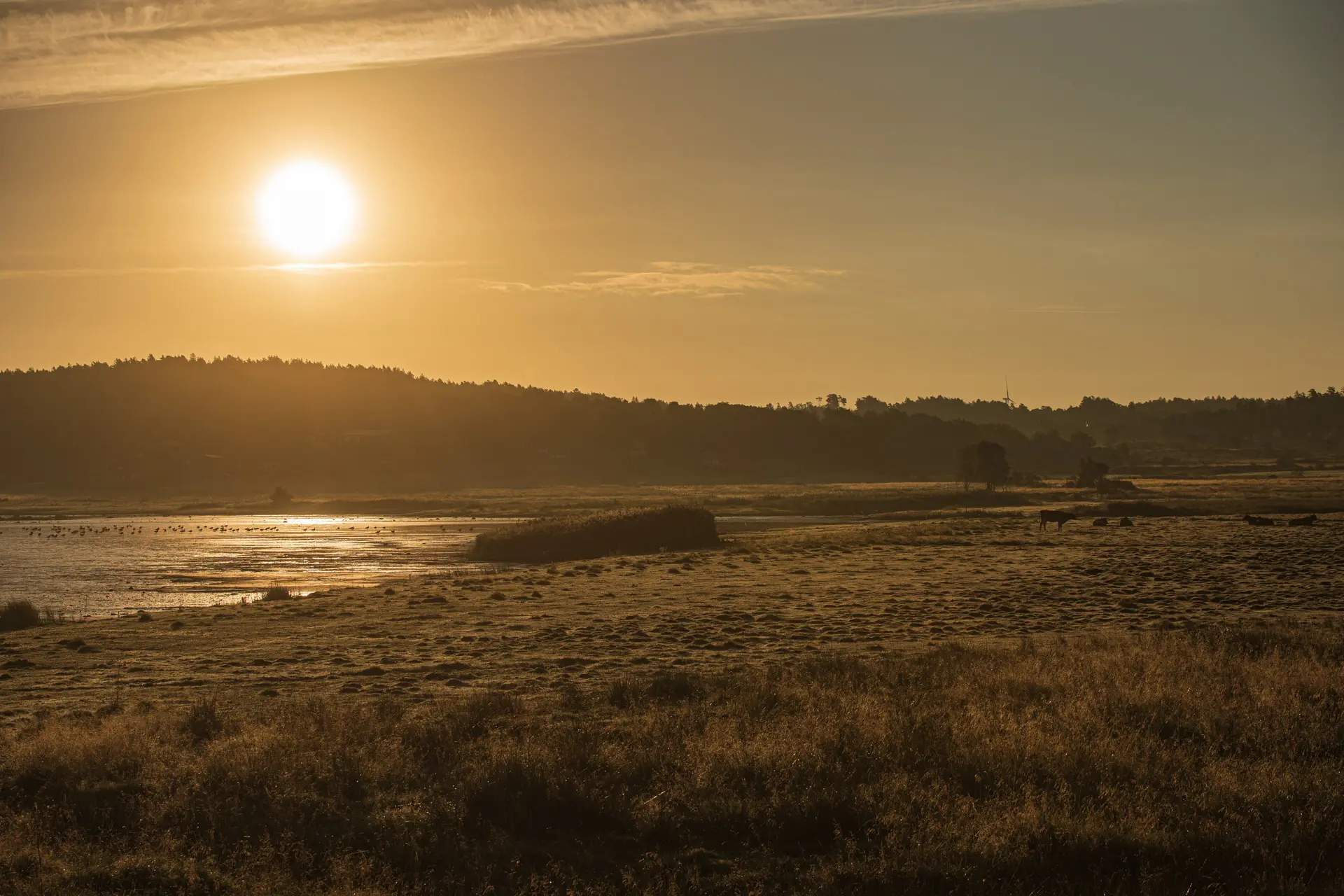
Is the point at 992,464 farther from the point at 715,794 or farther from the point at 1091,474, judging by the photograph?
the point at 715,794

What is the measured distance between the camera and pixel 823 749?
12.9m

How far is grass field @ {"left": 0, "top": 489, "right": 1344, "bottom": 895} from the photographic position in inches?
394

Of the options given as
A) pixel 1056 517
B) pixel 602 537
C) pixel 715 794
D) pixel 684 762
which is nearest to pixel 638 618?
pixel 684 762

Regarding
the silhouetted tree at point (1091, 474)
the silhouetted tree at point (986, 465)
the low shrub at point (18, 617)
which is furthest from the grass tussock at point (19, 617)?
the silhouetted tree at point (1091, 474)

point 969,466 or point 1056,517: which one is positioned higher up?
point 969,466

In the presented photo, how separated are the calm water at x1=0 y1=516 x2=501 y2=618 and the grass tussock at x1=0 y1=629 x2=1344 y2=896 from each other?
2544cm

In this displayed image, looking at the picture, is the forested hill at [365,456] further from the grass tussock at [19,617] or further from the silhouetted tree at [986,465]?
the grass tussock at [19,617]

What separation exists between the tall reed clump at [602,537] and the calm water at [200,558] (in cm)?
284

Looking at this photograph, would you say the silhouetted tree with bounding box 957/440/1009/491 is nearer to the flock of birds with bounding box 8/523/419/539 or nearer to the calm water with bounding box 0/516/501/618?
the calm water with bounding box 0/516/501/618

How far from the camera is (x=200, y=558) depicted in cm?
5859

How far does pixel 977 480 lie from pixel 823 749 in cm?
12197

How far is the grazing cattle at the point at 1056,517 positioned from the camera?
61.2m

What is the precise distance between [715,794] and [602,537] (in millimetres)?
48049

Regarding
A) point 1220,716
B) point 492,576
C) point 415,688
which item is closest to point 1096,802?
point 1220,716
